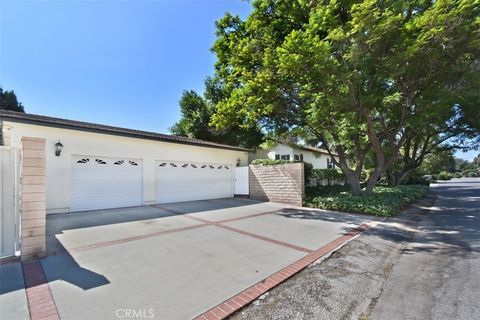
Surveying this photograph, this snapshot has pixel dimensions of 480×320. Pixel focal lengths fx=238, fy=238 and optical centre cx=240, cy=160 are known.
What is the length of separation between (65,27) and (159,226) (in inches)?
303

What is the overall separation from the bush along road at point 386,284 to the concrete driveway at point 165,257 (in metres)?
0.60

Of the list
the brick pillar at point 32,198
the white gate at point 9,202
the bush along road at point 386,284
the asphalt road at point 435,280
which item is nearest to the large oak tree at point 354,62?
the asphalt road at point 435,280

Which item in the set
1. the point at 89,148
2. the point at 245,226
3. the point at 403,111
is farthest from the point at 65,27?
the point at 403,111

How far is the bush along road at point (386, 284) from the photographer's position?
10.1ft

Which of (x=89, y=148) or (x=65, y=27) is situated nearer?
(x=65, y=27)

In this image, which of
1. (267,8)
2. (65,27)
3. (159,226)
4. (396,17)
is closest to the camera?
(396,17)

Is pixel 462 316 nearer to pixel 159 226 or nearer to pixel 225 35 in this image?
pixel 159 226

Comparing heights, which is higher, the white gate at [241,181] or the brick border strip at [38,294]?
the white gate at [241,181]

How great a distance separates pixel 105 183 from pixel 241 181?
782 centimetres

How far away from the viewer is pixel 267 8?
11.3 meters

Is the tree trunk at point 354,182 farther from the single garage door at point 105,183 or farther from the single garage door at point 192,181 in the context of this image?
the single garage door at point 105,183

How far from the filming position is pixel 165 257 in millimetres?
4812

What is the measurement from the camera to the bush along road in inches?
121

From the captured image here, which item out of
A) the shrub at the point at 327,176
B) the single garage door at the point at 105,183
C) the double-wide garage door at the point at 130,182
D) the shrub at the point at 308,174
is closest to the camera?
the single garage door at the point at 105,183
